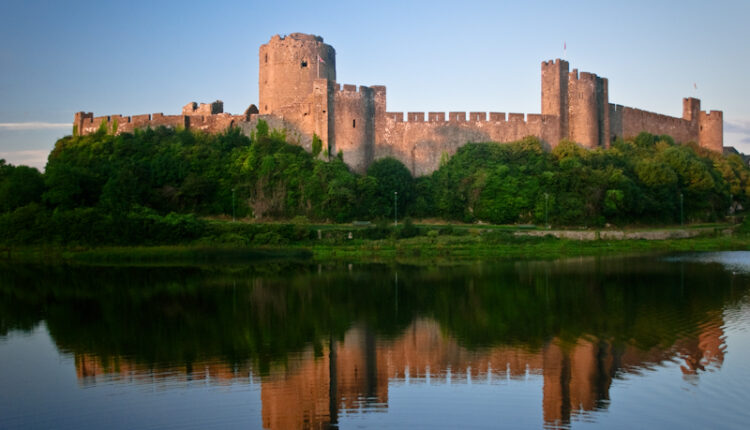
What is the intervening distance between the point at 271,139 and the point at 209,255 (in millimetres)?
6374

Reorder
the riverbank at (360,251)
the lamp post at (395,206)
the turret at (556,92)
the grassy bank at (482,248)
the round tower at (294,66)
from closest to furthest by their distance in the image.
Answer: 1. the riverbank at (360,251)
2. the grassy bank at (482,248)
3. the lamp post at (395,206)
4. the turret at (556,92)
5. the round tower at (294,66)

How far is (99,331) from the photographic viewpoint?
1046 cm

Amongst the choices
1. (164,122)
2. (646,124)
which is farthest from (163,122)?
(646,124)

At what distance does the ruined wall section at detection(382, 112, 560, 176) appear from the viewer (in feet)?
85.6

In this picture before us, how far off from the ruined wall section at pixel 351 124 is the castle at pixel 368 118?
1.3 inches

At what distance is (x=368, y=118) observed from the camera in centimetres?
2558

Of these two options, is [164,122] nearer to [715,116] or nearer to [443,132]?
[443,132]

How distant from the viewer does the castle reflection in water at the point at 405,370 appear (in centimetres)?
698

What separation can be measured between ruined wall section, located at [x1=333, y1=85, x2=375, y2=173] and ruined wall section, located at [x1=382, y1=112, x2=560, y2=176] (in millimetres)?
1020

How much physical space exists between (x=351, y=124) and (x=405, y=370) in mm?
17408

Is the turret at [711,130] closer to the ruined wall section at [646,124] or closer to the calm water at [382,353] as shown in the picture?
the ruined wall section at [646,124]

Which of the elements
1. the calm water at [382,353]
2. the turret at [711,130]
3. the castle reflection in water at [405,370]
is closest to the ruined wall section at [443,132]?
the turret at [711,130]

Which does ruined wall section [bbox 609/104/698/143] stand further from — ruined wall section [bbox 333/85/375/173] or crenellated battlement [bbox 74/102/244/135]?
crenellated battlement [bbox 74/102/244/135]

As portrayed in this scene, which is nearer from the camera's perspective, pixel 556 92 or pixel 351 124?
pixel 351 124
